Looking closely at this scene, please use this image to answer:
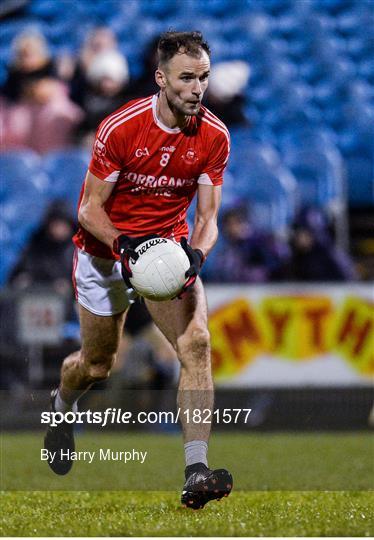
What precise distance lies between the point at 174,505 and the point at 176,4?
1003cm

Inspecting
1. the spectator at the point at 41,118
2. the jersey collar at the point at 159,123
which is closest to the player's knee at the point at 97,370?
the jersey collar at the point at 159,123

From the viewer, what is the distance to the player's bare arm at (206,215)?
5199 millimetres

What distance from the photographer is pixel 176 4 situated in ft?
45.9

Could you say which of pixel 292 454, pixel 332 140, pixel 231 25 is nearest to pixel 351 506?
pixel 292 454

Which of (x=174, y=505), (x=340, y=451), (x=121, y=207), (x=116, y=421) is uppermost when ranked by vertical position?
(x=121, y=207)

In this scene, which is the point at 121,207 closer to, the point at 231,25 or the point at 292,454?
the point at 292,454

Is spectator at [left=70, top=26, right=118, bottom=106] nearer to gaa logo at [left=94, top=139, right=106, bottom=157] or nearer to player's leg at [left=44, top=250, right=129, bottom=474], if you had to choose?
player's leg at [left=44, top=250, right=129, bottom=474]

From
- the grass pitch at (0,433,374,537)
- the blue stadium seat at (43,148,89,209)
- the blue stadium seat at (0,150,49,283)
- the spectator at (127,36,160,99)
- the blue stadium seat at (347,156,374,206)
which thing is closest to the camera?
the grass pitch at (0,433,374,537)

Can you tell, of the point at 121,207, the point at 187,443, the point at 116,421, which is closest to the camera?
the point at 187,443

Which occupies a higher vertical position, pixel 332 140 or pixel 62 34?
pixel 62 34

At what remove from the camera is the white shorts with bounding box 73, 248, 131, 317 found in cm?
572

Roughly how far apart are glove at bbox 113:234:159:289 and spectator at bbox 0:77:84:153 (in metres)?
8.00

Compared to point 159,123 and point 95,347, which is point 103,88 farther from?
point 159,123

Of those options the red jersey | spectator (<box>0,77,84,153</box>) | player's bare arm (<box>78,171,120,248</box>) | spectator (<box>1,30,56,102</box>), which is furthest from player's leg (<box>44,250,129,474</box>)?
spectator (<box>1,30,56,102</box>)
